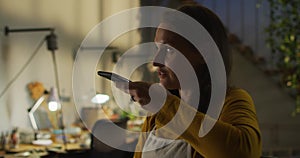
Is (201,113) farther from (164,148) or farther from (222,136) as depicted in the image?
(164,148)

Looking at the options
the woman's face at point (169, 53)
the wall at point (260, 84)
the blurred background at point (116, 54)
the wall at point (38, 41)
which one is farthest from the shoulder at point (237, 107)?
the wall at point (260, 84)

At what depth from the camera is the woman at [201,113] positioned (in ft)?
2.10

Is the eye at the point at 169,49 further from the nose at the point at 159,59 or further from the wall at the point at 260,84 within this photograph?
the wall at the point at 260,84

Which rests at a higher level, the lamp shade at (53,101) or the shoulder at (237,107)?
the shoulder at (237,107)

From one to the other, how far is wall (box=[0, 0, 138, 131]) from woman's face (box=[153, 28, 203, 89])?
90.5 inches

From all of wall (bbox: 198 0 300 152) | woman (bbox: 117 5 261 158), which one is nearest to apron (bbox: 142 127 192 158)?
woman (bbox: 117 5 261 158)

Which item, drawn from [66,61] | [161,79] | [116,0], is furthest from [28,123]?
[161,79]

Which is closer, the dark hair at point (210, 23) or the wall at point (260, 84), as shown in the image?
the dark hair at point (210, 23)

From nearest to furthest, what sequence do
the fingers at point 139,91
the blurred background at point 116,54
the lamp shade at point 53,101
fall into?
the fingers at point 139,91
the lamp shade at point 53,101
the blurred background at point 116,54

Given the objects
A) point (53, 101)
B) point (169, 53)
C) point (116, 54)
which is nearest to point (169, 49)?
point (169, 53)

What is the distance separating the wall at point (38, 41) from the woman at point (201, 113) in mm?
2153

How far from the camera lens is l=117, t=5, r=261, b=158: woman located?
25.2 inches

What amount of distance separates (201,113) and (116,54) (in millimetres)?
3154

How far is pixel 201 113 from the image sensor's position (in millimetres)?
656
